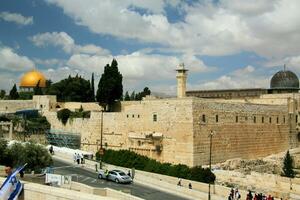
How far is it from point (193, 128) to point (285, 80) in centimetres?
1840

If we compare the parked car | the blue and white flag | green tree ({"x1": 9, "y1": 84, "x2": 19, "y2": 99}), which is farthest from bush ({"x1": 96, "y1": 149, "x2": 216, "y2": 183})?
green tree ({"x1": 9, "y1": 84, "x2": 19, "y2": 99})

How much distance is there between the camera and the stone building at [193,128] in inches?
1111

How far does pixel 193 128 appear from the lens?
27.8 metres

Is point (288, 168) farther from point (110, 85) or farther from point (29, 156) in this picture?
point (29, 156)

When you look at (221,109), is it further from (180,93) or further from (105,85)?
(105,85)

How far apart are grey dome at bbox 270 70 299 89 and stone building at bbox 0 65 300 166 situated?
411cm

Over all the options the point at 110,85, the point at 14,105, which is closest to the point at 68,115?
the point at 110,85

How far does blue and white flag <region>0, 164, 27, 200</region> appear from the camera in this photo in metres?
7.40

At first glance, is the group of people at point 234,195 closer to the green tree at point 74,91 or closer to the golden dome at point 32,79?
the green tree at point 74,91

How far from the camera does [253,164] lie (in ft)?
99.2

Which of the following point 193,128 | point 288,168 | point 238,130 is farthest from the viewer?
point 238,130

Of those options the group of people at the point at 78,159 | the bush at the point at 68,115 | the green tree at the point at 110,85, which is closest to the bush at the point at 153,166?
the group of people at the point at 78,159

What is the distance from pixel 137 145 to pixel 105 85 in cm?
800

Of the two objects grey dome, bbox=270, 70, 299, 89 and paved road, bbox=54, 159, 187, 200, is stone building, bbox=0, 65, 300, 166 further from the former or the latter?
paved road, bbox=54, 159, 187, 200
